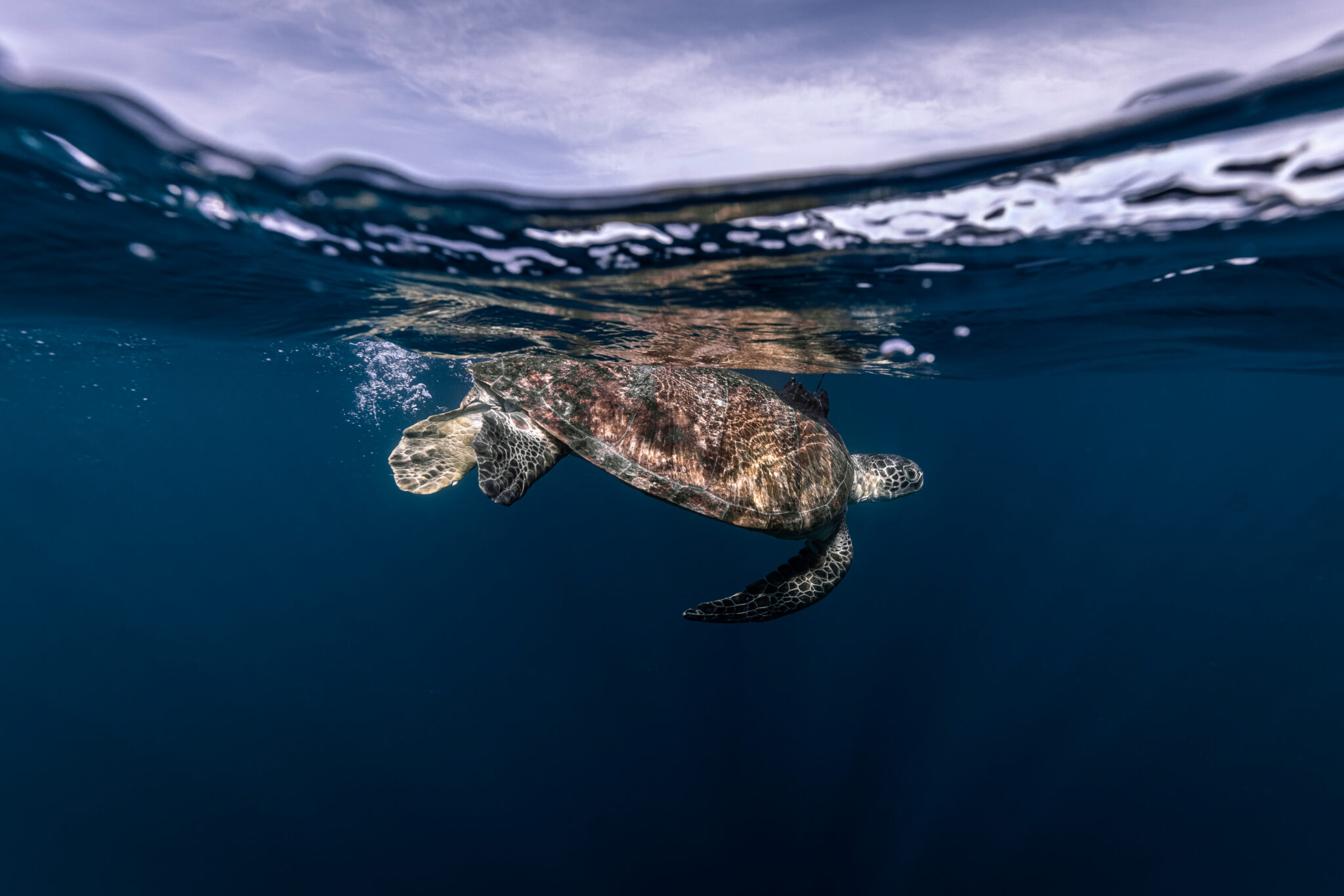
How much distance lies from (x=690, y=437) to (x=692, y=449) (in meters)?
0.17

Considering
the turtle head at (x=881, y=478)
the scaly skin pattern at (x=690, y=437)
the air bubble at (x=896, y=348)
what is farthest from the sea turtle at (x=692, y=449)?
the air bubble at (x=896, y=348)

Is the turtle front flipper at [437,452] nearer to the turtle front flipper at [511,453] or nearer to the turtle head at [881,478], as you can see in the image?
the turtle front flipper at [511,453]

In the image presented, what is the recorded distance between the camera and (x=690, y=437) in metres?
6.14

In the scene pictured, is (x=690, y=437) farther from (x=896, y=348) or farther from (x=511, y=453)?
(x=896, y=348)

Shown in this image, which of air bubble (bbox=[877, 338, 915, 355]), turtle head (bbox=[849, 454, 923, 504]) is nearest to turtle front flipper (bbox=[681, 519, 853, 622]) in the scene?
turtle head (bbox=[849, 454, 923, 504])

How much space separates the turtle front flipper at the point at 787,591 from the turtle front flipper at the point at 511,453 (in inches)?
94.3

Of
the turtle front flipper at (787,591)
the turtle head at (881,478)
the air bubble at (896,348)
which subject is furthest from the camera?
the air bubble at (896,348)

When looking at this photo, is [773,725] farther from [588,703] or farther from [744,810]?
[588,703]

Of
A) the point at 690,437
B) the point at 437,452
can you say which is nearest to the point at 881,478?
the point at 690,437

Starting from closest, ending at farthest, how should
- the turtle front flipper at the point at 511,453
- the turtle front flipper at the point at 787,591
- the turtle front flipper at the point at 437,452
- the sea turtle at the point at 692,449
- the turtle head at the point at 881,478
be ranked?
the turtle front flipper at the point at 511,453
the sea turtle at the point at 692,449
the turtle front flipper at the point at 787,591
the turtle front flipper at the point at 437,452
the turtle head at the point at 881,478

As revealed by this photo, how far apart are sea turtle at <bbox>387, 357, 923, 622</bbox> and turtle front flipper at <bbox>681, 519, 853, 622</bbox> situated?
0.05ft

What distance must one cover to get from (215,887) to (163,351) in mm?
16996

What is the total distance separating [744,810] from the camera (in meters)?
13.8

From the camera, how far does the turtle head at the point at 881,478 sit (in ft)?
27.3
